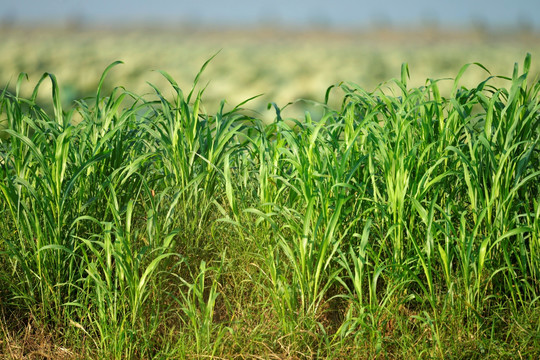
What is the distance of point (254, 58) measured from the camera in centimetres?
1544

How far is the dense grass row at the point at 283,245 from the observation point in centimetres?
160

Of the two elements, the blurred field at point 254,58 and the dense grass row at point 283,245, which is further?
the blurred field at point 254,58

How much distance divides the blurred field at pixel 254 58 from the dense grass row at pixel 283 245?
27.0 ft

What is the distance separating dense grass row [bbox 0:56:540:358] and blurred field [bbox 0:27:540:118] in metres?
8.23

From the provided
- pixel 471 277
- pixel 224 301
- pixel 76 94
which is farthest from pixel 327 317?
pixel 76 94

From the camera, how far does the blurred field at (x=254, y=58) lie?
12.4m

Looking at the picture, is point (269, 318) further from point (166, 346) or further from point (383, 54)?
point (383, 54)

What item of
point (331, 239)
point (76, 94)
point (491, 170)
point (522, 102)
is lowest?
point (76, 94)

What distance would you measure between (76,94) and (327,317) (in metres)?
10.7

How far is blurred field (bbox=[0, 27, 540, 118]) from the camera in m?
12.4

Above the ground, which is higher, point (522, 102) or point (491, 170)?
point (522, 102)

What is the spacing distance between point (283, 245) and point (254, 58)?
1420 centimetres

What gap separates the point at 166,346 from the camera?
1637 millimetres

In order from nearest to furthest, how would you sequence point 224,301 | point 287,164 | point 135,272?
point 135,272, point 224,301, point 287,164
